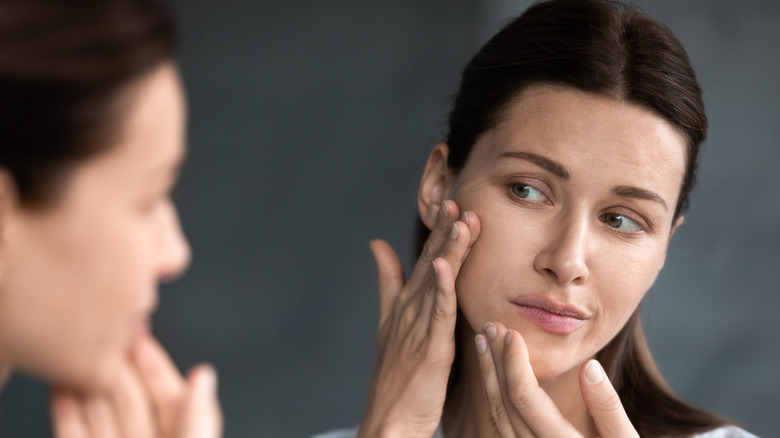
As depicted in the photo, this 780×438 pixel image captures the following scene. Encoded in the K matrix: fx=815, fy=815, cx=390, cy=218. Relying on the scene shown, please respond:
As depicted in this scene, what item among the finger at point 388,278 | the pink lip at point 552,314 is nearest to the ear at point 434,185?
the finger at point 388,278

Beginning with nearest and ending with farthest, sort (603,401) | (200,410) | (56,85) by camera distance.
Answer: (56,85), (200,410), (603,401)

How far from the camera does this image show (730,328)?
3047mm

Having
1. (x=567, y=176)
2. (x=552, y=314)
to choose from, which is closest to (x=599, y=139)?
(x=567, y=176)

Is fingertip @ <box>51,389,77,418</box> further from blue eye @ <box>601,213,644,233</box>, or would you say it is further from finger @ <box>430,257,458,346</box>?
blue eye @ <box>601,213,644,233</box>

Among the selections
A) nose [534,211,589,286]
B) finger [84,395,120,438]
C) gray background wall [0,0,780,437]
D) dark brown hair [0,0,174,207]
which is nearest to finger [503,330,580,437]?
nose [534,211,589,286]

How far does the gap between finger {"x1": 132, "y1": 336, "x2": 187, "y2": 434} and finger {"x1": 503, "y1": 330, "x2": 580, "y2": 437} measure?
59 centimetres

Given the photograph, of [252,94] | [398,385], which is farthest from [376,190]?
[398,385]

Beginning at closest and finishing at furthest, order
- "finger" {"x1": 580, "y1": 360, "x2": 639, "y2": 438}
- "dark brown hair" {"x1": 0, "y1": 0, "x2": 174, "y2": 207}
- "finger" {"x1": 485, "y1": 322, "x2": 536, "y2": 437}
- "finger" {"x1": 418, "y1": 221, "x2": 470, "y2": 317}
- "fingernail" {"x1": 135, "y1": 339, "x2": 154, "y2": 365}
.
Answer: "dark brown hair" {"x1": 0, "y1": 0, "x2": 174, "y2": 207} < "fingernail" {"x1": 135, "y1": 339, "x2": 154, "y2": 365} < "finger" {"x1": 580, "y1": 360, "x2": 639, "y2": 438} < "finger" {"x1": 485, "y1": 322, "x2": 536, "y2": 437} < "finger" {"x1": 418, "y1": 221, "x2": 470, "y2": 317}

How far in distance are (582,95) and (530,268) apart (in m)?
0.33

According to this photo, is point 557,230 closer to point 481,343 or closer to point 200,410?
point 481,343

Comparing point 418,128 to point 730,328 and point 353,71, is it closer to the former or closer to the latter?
point 353,71

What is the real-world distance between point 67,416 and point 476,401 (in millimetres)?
975

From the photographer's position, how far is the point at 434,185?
1.74 meters

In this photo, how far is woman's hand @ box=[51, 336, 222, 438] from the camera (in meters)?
0.98
